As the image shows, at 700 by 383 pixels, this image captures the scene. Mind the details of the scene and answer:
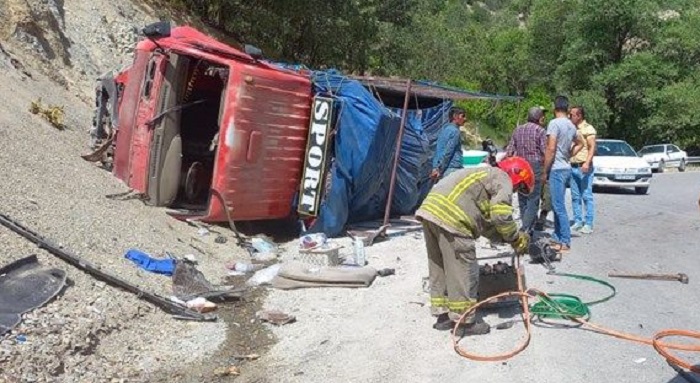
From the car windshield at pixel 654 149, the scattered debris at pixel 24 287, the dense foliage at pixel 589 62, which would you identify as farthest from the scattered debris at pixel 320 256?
the car windshield at pixel 654 149

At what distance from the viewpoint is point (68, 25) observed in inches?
622

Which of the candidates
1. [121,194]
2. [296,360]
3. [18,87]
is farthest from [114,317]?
[18,87]

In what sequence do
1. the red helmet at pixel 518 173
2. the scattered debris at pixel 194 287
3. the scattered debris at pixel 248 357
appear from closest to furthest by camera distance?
1. the scattered debris at pixel 248 357
2. the red helmet at pixel 518 173
3. the scattered debris at pixel 194 287

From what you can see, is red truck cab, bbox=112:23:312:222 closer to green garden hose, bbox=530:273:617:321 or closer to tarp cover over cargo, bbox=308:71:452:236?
tarp cover over cargo, bbox=308:71:452:236

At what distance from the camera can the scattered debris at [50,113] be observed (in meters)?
11.3

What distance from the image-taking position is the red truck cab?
377 inches

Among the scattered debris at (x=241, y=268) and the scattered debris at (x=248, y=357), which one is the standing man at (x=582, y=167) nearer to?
the scattered debris at (x=241, y=268)

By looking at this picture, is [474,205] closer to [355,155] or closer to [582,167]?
[355,155]

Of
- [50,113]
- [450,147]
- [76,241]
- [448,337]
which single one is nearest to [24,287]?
[76,241]

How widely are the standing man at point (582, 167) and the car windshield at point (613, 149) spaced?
34.8 ft

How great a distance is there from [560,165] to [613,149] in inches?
502

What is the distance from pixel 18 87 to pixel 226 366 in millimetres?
7773

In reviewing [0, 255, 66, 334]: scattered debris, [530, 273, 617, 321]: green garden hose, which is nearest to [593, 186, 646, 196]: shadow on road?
[530, 273, 617, 321]: green garden hose

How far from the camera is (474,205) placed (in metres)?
6.03
